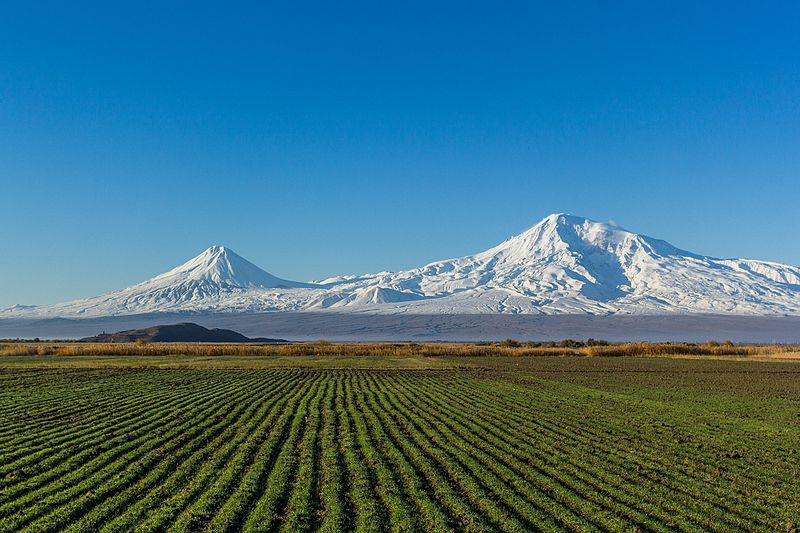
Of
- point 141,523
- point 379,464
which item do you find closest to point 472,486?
point 379,464

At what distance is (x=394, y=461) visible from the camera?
1430cm

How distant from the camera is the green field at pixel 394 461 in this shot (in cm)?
1045

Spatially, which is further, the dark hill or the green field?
the dark hill

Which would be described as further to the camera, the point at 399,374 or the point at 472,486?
the point at 399,374

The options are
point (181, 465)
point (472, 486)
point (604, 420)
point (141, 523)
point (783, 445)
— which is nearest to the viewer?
point (141, 523)

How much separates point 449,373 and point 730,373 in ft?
68.2

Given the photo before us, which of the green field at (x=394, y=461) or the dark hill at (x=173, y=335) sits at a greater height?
the dark hill at (x=173, y=335)

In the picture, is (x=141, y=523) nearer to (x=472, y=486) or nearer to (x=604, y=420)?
(x=472, y=486)

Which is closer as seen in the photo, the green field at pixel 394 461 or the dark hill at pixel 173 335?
the green field at pixel 394 461

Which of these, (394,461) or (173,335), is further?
(173,335)

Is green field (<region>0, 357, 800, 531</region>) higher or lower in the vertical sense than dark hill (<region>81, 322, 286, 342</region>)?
lower

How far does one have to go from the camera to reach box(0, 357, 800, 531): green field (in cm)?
1045

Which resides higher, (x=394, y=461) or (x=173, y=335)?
(x=173, y=335)

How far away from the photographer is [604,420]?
21.4 metres
